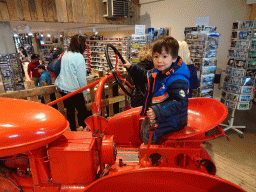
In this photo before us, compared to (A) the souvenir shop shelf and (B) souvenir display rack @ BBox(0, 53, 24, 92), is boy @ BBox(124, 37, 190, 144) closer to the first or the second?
(B) souvenir display rack @ BBox(0, 53, 24, 92)

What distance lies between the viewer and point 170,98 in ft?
4.58

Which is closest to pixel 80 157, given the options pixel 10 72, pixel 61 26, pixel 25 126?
pixel 25 126

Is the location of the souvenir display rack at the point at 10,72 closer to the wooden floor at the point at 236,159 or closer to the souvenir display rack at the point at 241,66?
the wooden floor at the point at 236,159

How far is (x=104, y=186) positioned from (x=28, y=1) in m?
4.36

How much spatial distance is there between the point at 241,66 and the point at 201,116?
213cm

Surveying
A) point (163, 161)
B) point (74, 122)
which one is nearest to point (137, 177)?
point (163, 161)

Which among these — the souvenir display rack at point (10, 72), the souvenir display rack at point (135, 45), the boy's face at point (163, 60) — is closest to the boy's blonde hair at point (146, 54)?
the boy's face at point (163, 60)

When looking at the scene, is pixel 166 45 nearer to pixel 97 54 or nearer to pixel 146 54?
pixel 146 54

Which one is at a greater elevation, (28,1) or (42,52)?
(28,1)

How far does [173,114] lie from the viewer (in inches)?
55.6

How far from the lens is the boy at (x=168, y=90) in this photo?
1310 millimetres

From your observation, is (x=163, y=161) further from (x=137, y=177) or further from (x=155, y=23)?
(x=155, y=23)

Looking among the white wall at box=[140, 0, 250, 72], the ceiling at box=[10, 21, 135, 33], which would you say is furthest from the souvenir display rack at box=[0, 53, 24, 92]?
the white wall at box=[140, 0, 250, 72]

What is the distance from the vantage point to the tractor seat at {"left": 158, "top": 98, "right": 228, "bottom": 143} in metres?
1.46
